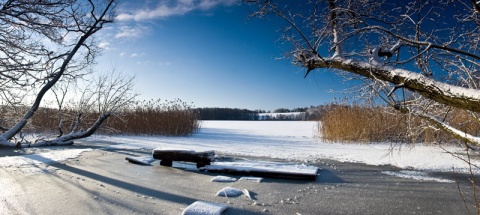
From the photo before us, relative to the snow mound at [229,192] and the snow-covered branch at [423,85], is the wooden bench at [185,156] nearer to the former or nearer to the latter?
the snow mound at [229,192]

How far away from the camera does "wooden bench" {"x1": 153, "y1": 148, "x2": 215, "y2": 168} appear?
663cm

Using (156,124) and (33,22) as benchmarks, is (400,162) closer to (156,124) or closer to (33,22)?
(33,22)

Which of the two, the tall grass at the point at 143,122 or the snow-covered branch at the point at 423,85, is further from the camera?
the tall grass at the point at 143,122

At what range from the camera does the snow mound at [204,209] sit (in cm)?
353

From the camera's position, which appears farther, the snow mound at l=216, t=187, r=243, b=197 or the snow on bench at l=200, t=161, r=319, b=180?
the snow on bench at l=200, t=161, r=319, b=180

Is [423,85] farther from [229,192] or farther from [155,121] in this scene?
[155,121]

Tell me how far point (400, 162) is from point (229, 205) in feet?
17.2

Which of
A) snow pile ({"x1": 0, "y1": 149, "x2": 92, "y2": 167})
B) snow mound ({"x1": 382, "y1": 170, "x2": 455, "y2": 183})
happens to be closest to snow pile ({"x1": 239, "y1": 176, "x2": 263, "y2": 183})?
snow mound ({"x1": 382, "y1": 170, "x2": 455, "y2": 183})

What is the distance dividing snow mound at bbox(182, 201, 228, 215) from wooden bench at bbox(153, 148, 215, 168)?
9.13ft

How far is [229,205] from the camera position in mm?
4020

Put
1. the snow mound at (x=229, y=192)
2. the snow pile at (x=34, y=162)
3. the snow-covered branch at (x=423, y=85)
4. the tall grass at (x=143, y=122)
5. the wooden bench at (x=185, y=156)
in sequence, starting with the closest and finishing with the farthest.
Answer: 1. the snow-covered branch at (x=423, y=85)
2. the snow mound at (x=229, y=192)
3. the snow pile at (x=34, y=162)
4. the wooden bench at (x=185, y=156)
5. the tall grass at (x=143, y=122)

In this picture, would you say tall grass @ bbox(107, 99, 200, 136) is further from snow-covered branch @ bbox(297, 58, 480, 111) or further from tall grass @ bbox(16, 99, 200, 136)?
snow-covered branch @ bbox(297, 58, 480, 111)

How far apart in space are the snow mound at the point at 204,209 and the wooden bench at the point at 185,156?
2784 millimetres

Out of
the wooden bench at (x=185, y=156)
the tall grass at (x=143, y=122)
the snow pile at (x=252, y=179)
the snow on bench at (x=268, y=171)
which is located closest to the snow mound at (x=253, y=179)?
the snow pile at (x=252, y=179)
